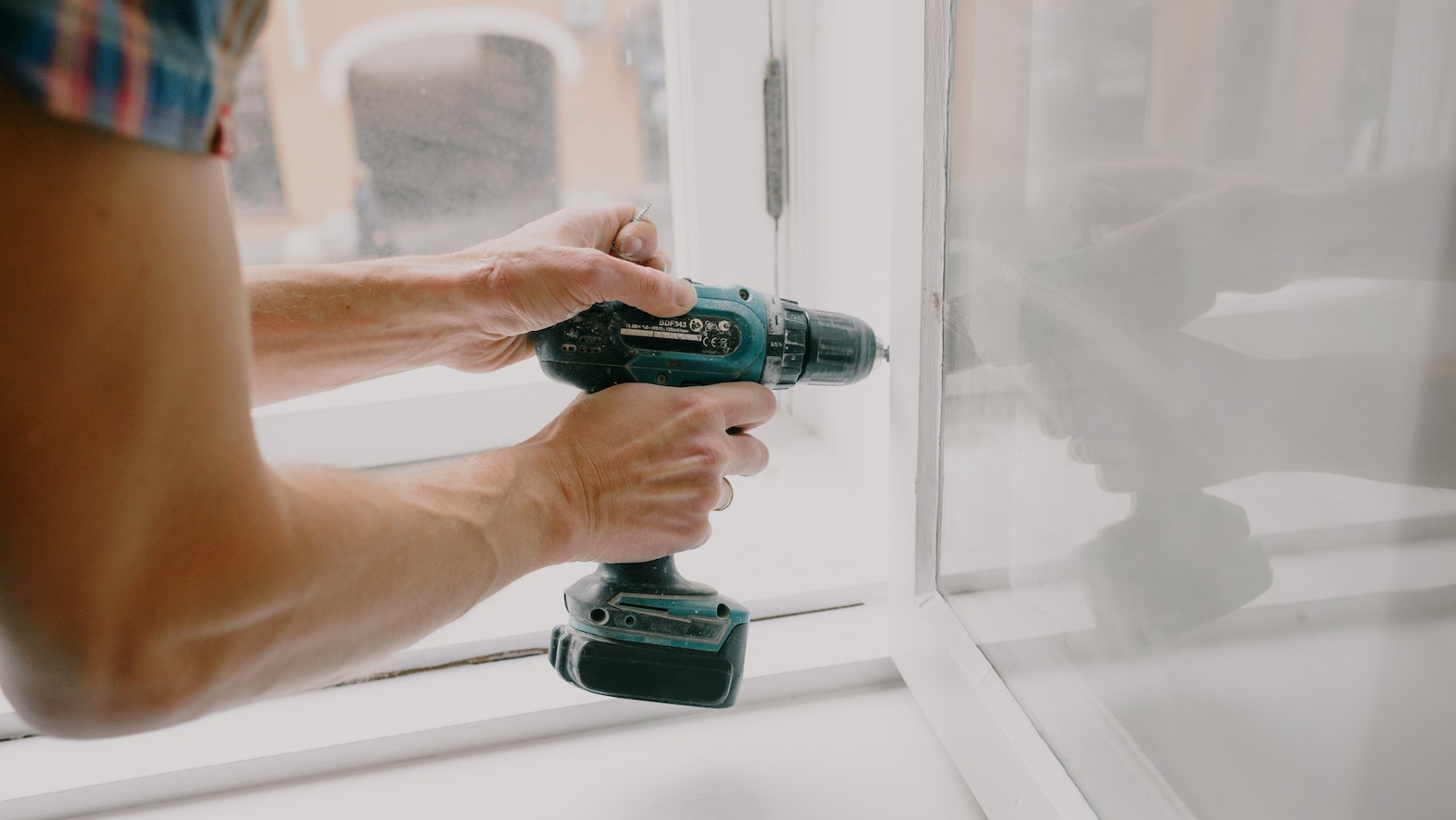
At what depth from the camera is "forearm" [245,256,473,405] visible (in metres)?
0.74

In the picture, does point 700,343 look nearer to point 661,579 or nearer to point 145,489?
point 661,579

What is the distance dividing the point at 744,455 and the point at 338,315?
1.20ft

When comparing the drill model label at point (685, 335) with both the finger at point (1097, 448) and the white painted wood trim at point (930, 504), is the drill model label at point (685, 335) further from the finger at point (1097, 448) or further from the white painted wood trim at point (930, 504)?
the finger at point (1097, 448)

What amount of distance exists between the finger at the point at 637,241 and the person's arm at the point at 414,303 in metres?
0.06

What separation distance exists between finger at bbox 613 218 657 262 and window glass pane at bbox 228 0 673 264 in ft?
0.82

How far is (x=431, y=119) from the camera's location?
1.08m

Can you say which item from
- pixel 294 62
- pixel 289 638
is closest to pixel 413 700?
pixel 289 638

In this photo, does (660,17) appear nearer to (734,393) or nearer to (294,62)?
(294,62)

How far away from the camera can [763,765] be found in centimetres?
80

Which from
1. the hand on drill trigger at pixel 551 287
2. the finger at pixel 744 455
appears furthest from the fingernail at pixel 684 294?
the finger at pixel 744 455

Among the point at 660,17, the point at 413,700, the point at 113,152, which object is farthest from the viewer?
the point at 660,17

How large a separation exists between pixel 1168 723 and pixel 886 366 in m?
0.56

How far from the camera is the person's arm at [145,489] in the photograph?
0.32 meters

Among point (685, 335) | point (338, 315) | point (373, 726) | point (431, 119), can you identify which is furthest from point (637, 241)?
point (373, 726)
